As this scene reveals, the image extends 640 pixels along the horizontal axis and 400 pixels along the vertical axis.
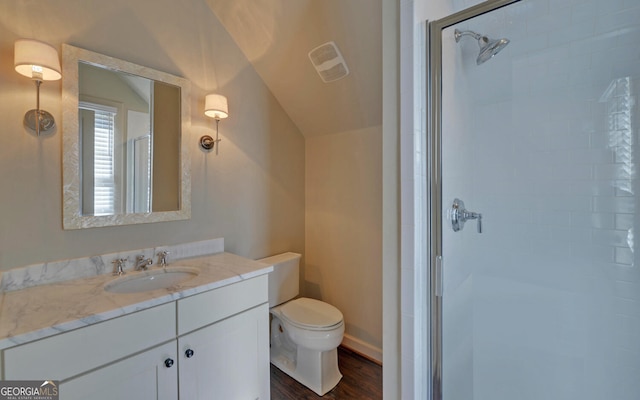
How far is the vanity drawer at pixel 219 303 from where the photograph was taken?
3.92 ft

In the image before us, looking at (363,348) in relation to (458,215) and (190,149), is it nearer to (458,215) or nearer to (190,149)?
(458,215)

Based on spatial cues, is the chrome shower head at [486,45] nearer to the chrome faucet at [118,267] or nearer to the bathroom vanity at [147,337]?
the bathroom vanity at [147,337]

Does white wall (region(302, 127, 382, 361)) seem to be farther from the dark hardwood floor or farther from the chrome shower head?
the chrome shower head

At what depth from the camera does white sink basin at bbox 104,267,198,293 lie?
134 cm

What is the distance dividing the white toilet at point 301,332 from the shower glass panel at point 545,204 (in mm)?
756

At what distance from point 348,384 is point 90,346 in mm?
1470

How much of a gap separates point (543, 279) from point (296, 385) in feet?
5.35

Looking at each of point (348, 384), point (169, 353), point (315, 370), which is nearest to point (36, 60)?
point (169, 353)

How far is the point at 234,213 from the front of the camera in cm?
199

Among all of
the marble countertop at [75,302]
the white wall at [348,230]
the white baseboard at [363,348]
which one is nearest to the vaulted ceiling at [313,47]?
the white wall at [348,230]

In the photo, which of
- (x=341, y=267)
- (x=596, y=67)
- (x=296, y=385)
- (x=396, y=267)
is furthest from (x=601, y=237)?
(x=296, y=385)

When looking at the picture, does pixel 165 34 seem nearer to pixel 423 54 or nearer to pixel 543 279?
pixel 423 54

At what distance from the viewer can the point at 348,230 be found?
7.26ft

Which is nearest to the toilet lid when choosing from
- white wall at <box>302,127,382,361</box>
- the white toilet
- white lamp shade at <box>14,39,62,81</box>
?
the white toilet
